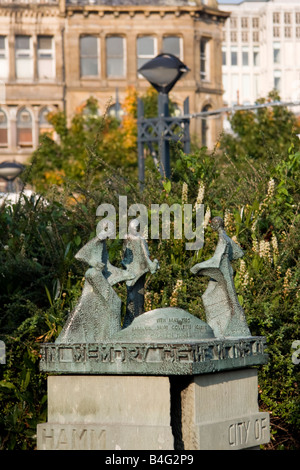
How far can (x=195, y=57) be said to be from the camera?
2141 inches

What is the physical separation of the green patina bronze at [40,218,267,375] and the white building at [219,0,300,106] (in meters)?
139

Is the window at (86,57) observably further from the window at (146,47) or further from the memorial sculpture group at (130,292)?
the memorial sculpture group at (130,292)

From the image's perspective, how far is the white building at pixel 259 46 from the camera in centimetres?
15138

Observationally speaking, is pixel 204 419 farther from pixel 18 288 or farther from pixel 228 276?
pixel 18 288

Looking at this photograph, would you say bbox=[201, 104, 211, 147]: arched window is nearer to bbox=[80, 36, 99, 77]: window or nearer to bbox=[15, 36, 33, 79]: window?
bbox=[80, 36, 99, 77]: window

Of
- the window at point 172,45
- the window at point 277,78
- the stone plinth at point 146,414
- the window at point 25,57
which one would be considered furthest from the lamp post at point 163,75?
the window at point 277,78

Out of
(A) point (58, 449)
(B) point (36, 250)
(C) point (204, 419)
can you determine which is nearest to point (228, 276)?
(C) point (204, 419)

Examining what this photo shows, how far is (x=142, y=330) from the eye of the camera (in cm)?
726

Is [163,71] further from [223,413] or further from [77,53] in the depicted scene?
[77,53]

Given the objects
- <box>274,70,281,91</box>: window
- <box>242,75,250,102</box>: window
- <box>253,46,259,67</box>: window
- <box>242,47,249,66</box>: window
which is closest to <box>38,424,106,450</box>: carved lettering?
<box>274,70,281,91</box>: window

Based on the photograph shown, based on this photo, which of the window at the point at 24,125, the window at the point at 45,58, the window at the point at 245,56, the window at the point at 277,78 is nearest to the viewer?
the window at the point at 24,125

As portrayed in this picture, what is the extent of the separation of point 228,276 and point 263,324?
2021 millimetres

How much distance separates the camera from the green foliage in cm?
986

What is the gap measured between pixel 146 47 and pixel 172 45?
1.31 m
